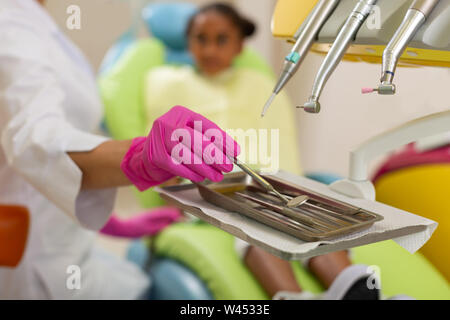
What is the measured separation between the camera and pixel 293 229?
1.73 ft

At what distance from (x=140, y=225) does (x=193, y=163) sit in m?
0.88

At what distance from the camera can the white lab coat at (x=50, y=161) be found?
75 centimetres

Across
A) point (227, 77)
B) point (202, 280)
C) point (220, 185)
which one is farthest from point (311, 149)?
point (220, 185)

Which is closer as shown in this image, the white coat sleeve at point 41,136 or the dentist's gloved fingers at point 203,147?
the dentist's gloved fingers at point 203,147

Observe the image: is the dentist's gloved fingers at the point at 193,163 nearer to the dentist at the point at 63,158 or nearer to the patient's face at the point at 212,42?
the dentist at the point at 63,158

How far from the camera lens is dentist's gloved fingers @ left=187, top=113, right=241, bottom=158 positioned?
2.02 feet

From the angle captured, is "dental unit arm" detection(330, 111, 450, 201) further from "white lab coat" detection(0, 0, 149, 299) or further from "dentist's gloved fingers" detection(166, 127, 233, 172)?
"white lab coat" detection(0, 0, 149, 299)

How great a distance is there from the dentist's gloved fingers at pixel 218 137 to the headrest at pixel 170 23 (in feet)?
4.82

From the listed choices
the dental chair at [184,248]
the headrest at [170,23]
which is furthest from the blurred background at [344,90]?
the headrest at [170,23]

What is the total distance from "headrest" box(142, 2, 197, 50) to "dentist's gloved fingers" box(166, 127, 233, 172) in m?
1.48

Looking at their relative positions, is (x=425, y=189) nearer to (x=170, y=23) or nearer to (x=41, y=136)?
(x=41, y=136)

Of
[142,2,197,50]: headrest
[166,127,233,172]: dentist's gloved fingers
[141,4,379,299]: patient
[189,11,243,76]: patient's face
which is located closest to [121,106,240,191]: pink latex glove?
[166,127,233,172]: dentist's gloved fingers
